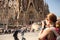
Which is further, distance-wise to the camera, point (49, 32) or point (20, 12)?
point (20, 12)

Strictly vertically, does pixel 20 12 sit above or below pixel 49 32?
below

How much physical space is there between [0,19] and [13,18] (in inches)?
127

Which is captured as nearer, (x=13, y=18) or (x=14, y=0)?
(x=13, y=18)

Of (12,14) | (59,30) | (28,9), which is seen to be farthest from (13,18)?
(59,30)

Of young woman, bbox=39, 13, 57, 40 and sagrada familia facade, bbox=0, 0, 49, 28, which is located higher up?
young woman, bbox=39, 13, 57, 40

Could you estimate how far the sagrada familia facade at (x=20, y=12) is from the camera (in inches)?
1898

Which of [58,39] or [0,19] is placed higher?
[58,39]

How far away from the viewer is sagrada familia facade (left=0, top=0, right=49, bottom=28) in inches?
1898

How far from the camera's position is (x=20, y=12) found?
50.2m

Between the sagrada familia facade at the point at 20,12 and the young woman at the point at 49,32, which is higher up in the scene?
the young woman at the point at 49,32

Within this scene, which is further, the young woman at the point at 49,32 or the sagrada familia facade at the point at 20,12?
the sagrada familia facade at the point at 20,12

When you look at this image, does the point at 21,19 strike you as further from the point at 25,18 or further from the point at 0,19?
the point at 0,19

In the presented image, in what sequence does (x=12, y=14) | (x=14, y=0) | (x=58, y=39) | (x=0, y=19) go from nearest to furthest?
(x=58, y=39), (x=0, y=19), (x=12, y=14), (x=14, y=0)

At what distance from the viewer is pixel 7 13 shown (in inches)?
1962
